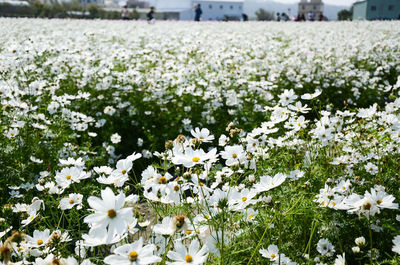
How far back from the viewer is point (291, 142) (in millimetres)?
2637

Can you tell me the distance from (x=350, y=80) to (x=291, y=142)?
3875 mm

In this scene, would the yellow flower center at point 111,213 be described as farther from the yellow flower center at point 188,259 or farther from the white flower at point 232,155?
the white flower at point 232,155

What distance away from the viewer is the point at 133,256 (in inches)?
45.1

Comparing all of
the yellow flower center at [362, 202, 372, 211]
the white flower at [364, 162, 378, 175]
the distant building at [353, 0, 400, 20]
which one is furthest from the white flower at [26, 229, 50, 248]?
the distant building at [353, 0, 400, 20]

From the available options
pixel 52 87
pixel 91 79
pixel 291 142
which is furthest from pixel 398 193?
pixel 91 79

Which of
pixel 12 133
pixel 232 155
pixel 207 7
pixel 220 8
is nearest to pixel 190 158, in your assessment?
pixel 232 155

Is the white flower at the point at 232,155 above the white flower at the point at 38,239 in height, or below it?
above

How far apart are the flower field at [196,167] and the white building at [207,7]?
8807cm

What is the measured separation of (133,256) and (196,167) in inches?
25.3

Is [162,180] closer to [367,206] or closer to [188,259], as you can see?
[188,259]

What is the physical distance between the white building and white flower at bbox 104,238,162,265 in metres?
92.3

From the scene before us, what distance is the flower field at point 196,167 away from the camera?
1544mm

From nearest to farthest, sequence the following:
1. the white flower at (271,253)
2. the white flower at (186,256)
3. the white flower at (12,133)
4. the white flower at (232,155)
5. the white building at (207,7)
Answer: the white flower at (186,256) < the white flower at (271,253) < the white flower at (232,155) < the white flower at (12,133) < the white building at (207,7)

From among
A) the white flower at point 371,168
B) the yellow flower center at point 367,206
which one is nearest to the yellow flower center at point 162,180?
the yellow flower center at point 367,206
